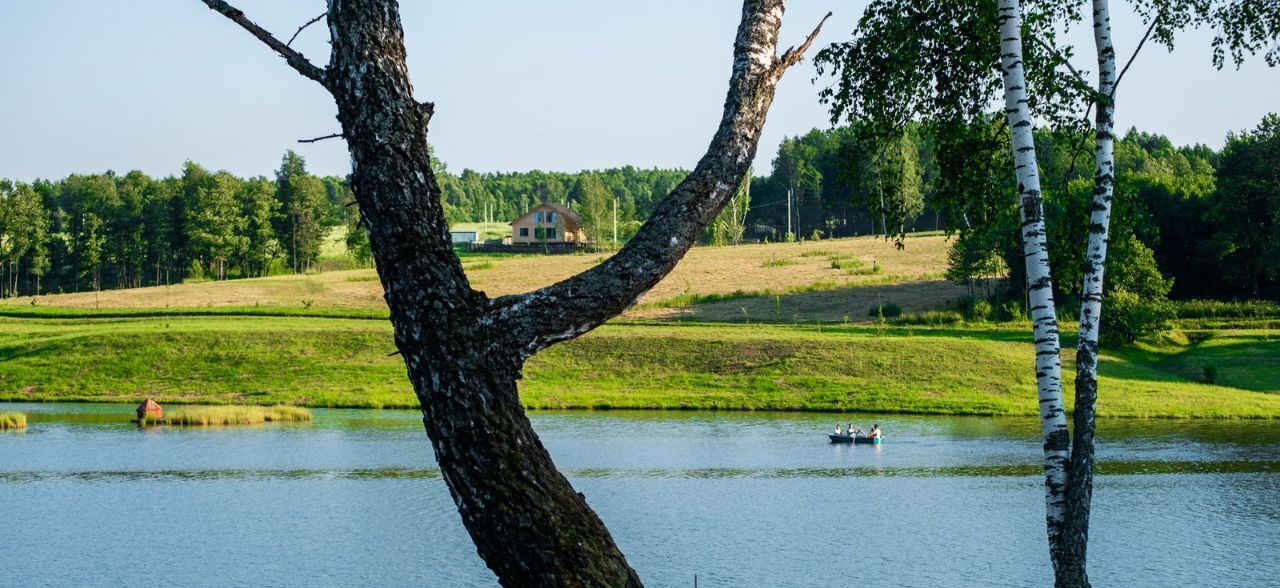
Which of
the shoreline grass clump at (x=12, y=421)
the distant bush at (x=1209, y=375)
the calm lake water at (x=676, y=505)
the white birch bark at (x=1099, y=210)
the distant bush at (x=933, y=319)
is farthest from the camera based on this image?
the distant bush at (x=933, y=319)

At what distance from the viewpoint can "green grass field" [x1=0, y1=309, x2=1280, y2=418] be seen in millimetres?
63625

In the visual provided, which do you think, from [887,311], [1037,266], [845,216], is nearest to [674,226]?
[1037,266]

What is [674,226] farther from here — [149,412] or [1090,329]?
[149,412]

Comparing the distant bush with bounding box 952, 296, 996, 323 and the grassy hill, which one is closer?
the grassy hill

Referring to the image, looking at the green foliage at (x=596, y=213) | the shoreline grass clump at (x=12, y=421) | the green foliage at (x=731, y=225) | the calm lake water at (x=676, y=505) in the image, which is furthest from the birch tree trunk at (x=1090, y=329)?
the green foliage at (x=596, y=213)

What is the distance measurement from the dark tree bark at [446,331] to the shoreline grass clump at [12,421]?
176 ft

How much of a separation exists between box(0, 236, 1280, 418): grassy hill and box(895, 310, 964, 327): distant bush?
266cm

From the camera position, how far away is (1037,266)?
13227 millimetres

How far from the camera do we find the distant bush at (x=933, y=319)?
84000 millimetres

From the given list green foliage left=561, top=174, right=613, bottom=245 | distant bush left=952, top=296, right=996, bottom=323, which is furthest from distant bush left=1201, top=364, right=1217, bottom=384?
green foliage left=561, top=174, right=613, bottom=245

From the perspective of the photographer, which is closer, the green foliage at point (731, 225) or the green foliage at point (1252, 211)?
the green foliage at point (1252, 211)

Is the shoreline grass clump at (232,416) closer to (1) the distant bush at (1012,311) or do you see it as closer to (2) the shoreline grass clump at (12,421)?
(2) the shoreline grass clump at (12,421)

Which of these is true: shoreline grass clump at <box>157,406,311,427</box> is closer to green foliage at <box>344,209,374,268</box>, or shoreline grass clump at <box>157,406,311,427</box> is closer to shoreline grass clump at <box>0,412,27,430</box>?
shoreline grass clump at <box>0,412,27,430</box>

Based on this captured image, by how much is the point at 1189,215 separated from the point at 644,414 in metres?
56.1
